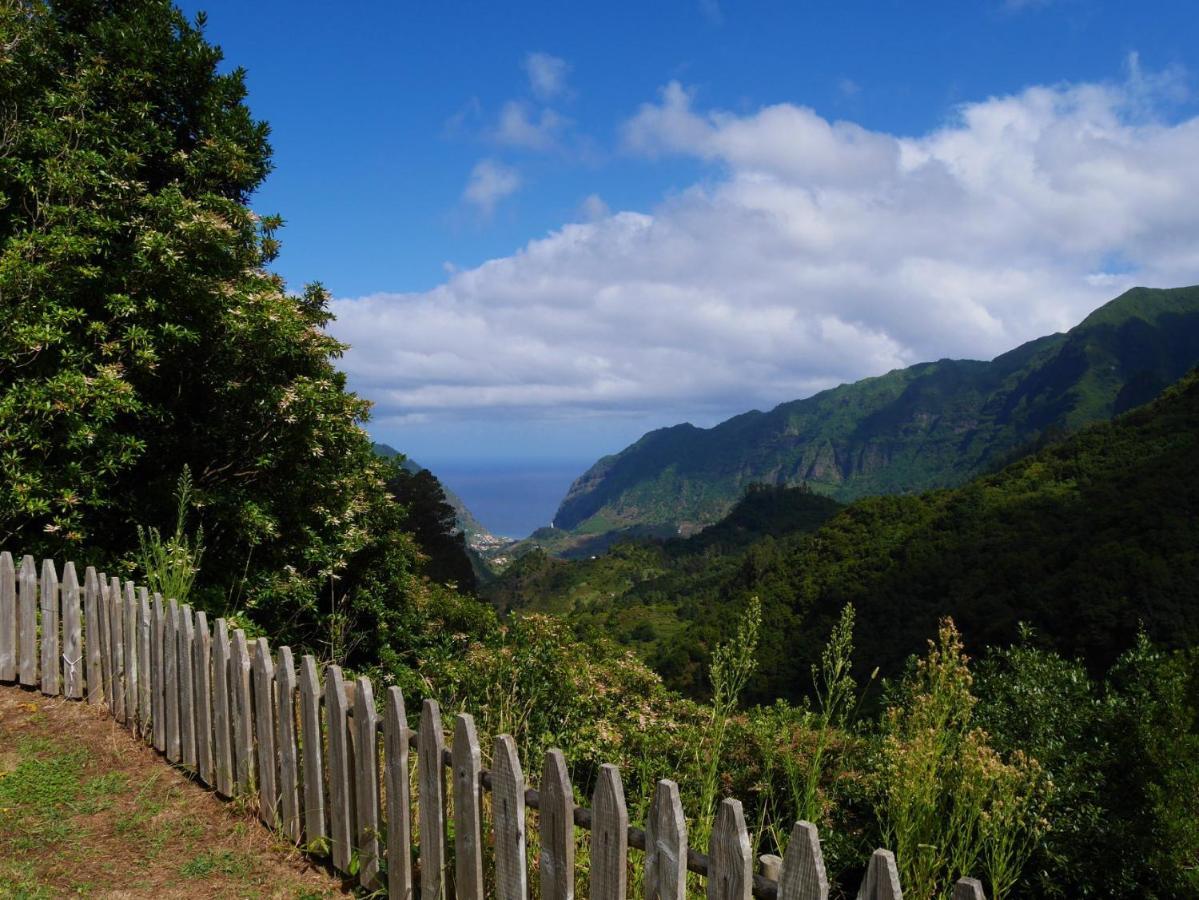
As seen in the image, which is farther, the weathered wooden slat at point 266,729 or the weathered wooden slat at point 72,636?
the weathered wooden slat at point 72,636

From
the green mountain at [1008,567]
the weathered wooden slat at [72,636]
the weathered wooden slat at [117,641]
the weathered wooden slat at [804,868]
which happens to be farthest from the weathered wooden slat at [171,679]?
the green mountain at [1008,567]

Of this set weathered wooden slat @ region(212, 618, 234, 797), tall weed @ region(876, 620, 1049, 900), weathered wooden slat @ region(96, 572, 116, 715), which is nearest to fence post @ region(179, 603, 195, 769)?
weathered wooden slat @ region(212, 618, 234, 797)

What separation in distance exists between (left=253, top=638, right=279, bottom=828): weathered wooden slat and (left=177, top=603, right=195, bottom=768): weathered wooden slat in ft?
2.11

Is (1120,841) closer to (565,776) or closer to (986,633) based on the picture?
(565,776)

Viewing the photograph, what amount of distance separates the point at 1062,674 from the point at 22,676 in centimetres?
927

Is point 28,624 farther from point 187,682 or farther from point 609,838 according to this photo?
point 609,838

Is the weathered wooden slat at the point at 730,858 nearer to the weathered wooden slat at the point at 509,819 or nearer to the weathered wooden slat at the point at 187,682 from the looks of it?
the weathered wooden slat at the point at 509,819

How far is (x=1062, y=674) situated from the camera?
761 centimetres

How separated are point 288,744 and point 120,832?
3.49 ft

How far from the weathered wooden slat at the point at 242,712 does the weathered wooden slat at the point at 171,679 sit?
57 centimetres

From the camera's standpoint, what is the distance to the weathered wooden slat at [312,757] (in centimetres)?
350

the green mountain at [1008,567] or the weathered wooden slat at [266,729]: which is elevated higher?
the weathered wooden slat at [266,729]

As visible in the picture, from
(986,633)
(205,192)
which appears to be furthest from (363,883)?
(986,633)

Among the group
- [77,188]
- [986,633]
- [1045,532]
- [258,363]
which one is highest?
[77,188]
